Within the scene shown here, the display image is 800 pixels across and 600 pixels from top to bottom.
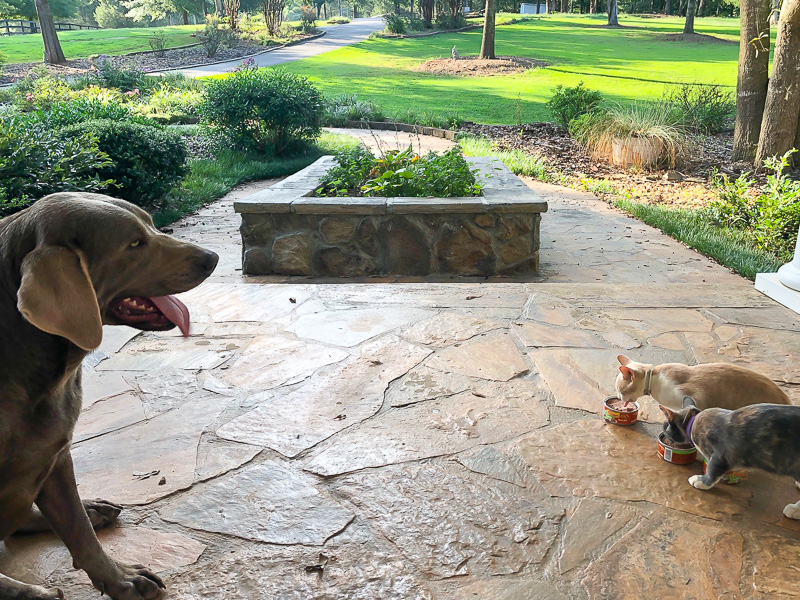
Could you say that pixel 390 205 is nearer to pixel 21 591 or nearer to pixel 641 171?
pixel 21 591

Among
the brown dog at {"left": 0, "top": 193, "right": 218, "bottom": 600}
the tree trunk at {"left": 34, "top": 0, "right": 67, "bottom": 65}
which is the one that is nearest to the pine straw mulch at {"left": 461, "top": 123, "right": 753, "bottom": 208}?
the brown dog at {"left": 0, "top": 193, "right": 218, "bottom": 600}

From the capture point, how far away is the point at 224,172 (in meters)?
10.4

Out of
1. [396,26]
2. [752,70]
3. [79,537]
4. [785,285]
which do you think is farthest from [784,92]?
[396,26]

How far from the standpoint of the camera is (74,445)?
2.48 m

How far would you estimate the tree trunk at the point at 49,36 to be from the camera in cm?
2470

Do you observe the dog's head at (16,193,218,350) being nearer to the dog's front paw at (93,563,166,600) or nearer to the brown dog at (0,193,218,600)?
the brown dog at (0,193,218,600)

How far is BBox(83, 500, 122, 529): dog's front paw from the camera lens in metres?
1.99

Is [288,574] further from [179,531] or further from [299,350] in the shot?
[299,350]

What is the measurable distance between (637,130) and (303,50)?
25.0m

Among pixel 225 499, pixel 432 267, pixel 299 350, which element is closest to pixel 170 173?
pixel 432 267

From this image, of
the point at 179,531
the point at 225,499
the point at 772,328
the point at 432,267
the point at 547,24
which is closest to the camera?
the point at 179,531

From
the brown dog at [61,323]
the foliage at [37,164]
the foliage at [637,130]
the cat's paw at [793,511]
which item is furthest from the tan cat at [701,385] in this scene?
the foliage at [637,130]

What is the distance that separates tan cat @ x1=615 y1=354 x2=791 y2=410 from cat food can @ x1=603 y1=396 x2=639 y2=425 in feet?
0.14

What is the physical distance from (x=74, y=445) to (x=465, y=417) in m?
1.64
